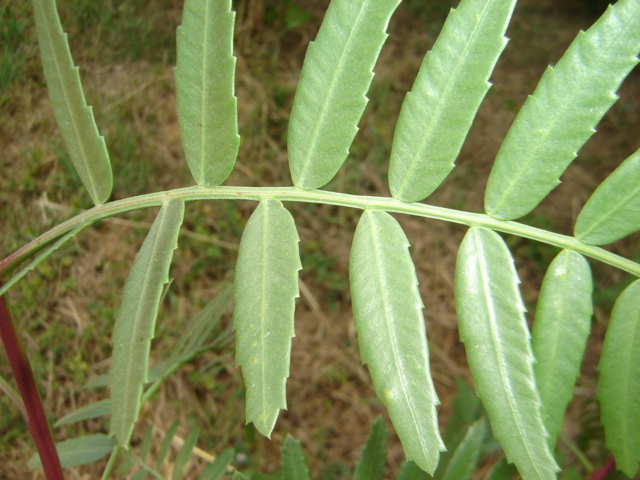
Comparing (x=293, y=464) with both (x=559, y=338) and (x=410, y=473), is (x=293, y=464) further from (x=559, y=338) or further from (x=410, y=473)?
(x=559, y=338)

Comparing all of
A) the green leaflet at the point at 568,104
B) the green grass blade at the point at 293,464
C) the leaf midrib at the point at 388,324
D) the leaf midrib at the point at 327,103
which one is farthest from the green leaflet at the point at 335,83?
the green grass blade at the point at 293,464

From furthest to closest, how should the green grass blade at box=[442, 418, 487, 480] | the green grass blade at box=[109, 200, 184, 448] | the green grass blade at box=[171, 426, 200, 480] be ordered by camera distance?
the green grass blade at box=[171, 426, 200, 480], the green grass blade at box=[442, 418, 487, 480], the green grass blade at box=[109, 200, 184, 448]

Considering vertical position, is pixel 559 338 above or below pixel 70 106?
below

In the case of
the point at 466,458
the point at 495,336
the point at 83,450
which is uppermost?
the point at 495,336

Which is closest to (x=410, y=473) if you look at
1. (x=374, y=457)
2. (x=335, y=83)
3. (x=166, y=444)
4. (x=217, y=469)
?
(x=374, y=457)

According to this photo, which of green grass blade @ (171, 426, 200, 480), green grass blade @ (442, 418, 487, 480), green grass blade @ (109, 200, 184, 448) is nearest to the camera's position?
green grass blade @ (109, 200, 184, 448)

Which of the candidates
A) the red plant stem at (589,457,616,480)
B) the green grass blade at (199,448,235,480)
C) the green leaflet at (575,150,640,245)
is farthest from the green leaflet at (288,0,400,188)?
the red plant stem at (589,457,616,480)

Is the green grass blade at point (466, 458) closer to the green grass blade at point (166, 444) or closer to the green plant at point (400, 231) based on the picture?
the green plant at point (400, 231)

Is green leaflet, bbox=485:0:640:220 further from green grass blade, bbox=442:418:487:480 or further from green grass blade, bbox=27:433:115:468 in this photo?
green grass blade, bbox=27:433:115:468
